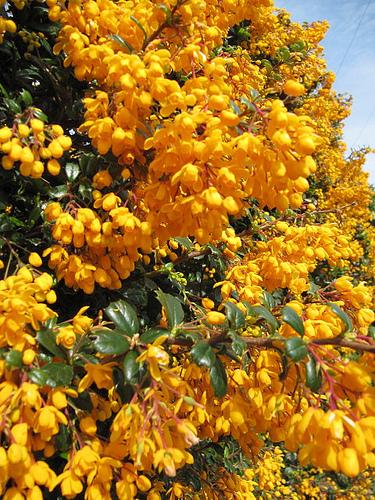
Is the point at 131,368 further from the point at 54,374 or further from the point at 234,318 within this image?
the point at 234,318

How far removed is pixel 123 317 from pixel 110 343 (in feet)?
0.60

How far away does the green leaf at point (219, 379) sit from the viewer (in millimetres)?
974

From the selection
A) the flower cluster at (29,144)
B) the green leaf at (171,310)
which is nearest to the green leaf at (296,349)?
the green leaf at (171,310)

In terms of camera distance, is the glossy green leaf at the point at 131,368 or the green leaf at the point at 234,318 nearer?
the glossy green leaf at the point at 131,368

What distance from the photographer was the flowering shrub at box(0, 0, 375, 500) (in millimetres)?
867

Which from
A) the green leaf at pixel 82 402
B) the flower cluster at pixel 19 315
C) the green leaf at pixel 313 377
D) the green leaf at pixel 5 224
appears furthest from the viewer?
the green leaf at pixel 5 224

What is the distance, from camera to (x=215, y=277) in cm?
251

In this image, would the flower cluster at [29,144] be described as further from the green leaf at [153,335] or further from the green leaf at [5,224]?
the green leaf at [153,335]

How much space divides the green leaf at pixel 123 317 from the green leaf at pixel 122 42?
0.84m

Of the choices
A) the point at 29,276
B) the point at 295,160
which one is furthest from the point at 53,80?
the point at 295,160

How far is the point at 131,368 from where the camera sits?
918 millimetres

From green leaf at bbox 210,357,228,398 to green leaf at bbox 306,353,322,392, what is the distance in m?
0.24

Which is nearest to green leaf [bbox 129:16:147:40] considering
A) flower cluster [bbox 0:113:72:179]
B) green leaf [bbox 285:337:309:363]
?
flower cluster [bbox 0:113:72:179]

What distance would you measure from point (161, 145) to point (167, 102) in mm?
131
